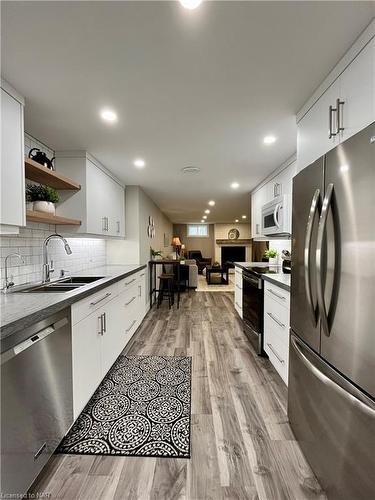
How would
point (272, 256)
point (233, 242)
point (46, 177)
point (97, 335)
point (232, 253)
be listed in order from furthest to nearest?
point (232, 253)
point (233, 242)
point (272, 256)
point (46, 177)
point (97, 335)

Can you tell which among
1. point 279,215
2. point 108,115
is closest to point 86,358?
point 108,115

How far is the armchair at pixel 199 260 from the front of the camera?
1124 centimetres

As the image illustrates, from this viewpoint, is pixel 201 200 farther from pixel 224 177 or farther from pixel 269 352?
pixel 269 352

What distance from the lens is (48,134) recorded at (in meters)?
2.32

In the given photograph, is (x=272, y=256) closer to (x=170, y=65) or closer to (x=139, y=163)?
(x=139, y=163)

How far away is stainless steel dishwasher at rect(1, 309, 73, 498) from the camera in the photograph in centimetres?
107

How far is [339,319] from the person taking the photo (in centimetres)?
110

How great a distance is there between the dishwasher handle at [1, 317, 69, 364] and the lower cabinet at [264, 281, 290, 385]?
169 cm

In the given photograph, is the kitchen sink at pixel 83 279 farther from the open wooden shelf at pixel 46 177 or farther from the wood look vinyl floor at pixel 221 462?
the wood look vinyl floor at pixel 221 462

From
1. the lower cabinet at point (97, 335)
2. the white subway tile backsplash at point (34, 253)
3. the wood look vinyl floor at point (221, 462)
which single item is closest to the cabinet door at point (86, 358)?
the lower cabinet at point (97, 335)

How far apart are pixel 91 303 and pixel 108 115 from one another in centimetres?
152

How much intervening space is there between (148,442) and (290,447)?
0.92 meters

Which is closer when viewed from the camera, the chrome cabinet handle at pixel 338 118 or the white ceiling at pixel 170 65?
the white ceiling at pixel 170 65

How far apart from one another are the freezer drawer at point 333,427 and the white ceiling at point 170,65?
165cm
